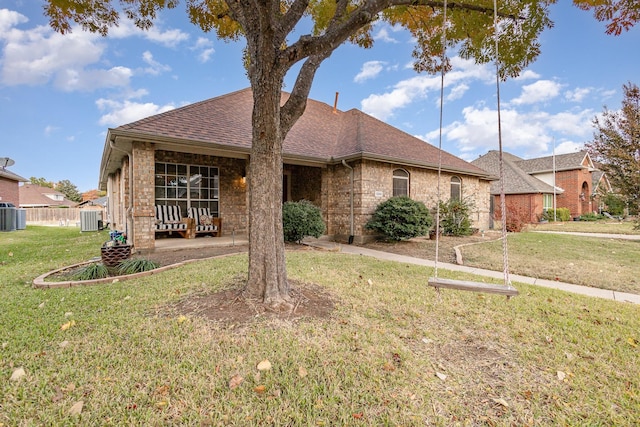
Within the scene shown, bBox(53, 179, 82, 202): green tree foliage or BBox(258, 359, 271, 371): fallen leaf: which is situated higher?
BBox(53, 179, 82, 202): green tree foliage

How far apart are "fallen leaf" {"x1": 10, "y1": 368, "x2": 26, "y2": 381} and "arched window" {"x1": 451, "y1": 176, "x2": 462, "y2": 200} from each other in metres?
13.8

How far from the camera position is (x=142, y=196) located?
23.7ft

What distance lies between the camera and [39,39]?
9.98 meters

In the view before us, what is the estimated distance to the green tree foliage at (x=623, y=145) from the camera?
377 inches

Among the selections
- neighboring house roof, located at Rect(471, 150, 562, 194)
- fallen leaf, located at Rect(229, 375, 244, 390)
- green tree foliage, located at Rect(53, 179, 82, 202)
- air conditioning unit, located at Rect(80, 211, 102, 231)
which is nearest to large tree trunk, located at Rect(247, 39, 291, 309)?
fallen leaf, located at Rect(229, 375, 244, 390)

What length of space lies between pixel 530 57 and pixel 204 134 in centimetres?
787

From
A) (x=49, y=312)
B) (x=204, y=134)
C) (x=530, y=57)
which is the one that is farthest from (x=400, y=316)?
(x=204, y=134)

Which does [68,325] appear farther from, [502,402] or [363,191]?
[363,191]

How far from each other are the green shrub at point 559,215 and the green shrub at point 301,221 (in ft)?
73.7

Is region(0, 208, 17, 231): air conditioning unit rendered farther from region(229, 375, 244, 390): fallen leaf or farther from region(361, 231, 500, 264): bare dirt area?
region(229, 375, 244, 390): fallen leaf

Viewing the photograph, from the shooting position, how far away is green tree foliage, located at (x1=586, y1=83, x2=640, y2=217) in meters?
9.58

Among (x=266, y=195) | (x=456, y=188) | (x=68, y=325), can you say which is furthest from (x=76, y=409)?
(x=456, y=188)

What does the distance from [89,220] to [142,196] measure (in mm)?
11060

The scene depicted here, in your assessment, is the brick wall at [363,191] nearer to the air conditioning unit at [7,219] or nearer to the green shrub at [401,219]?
the green shrub at [401,219]
